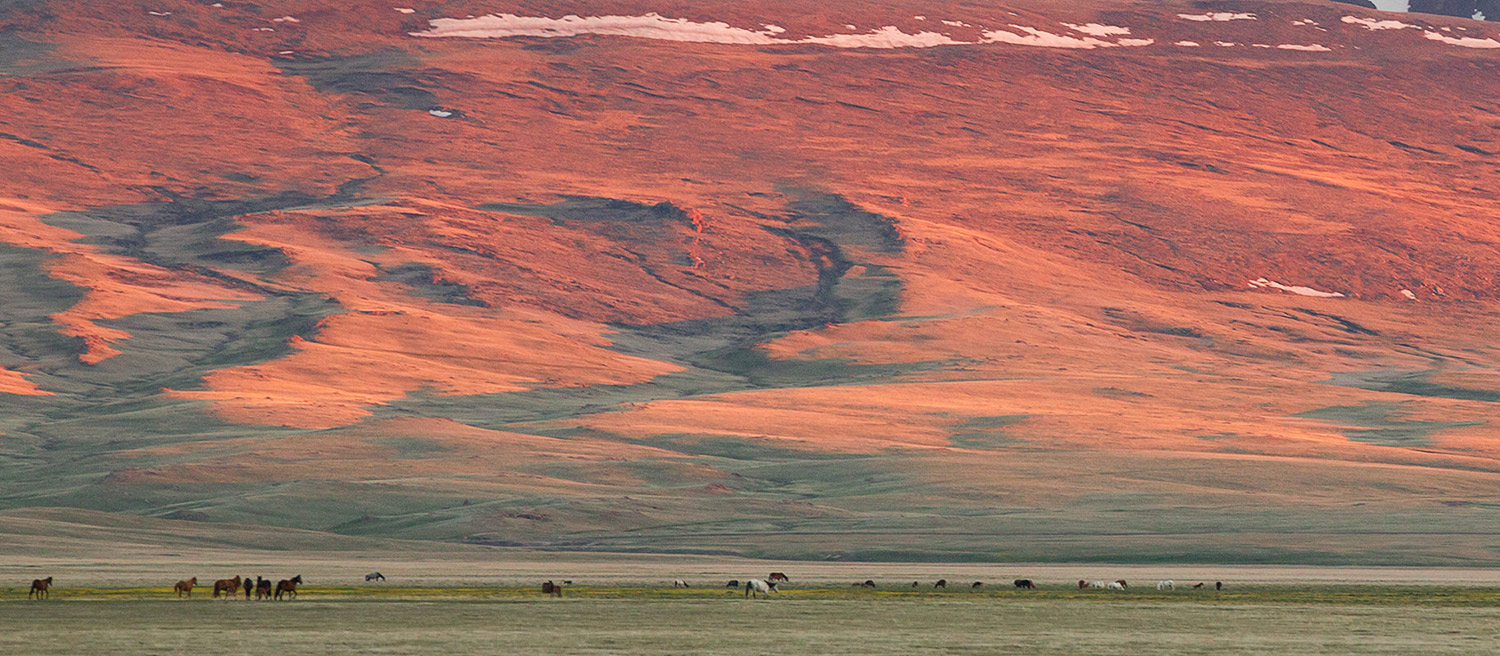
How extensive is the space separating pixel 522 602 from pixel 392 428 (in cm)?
5830

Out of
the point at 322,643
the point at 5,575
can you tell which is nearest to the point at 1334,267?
the point at 5,575

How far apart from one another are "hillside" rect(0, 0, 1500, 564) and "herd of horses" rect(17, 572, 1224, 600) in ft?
57.6

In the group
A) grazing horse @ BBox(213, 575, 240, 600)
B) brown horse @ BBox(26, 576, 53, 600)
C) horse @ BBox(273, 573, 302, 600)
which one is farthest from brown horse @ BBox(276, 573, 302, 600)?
brown horse @ BBox(26, 576, 53, 600)

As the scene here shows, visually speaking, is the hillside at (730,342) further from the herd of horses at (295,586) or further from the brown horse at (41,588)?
the brown horse at (41,588)

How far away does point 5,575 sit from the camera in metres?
49.9

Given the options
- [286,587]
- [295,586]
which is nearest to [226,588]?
[286,587]

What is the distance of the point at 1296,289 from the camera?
6781 inches

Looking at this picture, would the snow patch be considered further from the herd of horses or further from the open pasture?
the open pasture

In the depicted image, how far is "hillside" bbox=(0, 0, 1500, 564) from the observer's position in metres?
80.5

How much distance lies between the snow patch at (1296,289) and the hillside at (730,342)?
44 centimetres

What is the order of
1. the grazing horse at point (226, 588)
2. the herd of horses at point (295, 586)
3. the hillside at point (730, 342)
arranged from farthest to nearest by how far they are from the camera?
the hillside at point (730, 342) → the grazing horse at point (226, 588) → the herd of horses at point (295, 586)

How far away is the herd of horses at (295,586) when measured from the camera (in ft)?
136

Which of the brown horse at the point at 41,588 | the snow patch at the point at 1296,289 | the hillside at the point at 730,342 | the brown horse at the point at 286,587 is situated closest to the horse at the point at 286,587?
the brown horse at the point at 286,587

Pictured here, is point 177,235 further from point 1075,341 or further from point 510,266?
point 1075,341
